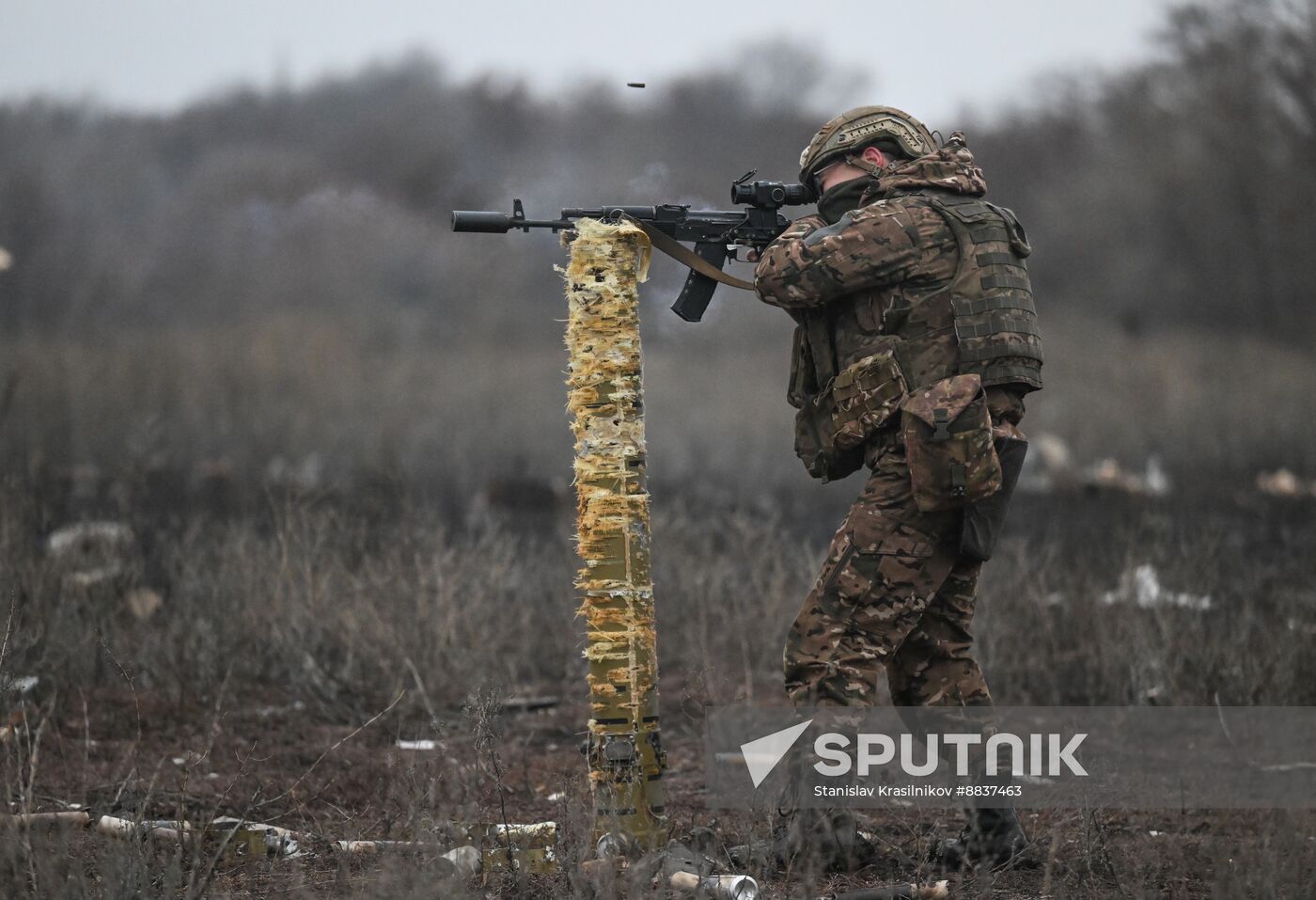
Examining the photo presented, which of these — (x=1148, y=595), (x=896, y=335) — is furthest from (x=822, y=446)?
(x=1148, y=595)

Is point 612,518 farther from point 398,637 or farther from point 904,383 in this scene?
point 398,637

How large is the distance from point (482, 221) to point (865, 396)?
1.19 metres

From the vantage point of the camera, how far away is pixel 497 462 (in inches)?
647

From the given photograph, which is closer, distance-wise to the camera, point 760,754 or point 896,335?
point 896,335

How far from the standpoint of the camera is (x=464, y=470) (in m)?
15.5

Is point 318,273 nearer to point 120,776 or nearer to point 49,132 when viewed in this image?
point 49,132

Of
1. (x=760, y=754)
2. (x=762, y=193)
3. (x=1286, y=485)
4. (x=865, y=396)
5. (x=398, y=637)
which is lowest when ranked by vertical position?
(x=760, y=754)

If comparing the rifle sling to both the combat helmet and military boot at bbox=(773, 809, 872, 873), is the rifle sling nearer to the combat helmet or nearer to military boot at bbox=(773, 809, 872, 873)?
the combat helmet

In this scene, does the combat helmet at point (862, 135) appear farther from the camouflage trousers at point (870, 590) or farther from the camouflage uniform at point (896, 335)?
the camouflage trousers at point (870, 590)

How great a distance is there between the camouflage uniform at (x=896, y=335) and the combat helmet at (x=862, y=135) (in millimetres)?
101

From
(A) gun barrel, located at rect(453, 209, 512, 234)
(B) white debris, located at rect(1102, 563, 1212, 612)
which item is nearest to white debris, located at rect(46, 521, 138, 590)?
(A) gun barrel, located at rect(453, 209, 512, 234)

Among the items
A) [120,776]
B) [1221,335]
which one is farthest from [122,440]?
[1221,335]

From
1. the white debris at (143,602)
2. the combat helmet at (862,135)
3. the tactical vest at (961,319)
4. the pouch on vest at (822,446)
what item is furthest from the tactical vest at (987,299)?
the white debris at (143,602)

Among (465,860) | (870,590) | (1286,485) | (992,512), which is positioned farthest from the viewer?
(1286,485)
